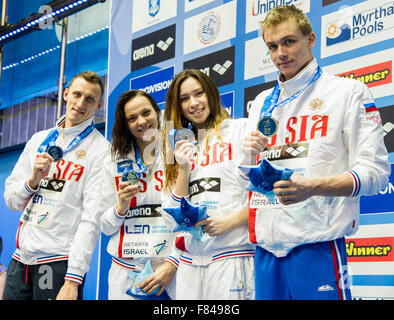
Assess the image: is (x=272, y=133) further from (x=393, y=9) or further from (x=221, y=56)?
(x=221, y=56)

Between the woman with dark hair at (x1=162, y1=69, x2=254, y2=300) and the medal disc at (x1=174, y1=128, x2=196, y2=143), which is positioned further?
the medal disc at (x1=174, y1=128, x2=196, y2=143)

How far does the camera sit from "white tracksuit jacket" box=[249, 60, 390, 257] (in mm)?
2062

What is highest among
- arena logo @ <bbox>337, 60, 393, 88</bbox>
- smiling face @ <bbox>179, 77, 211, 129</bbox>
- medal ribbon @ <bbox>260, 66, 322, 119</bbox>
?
arena logo @ <bbox>337, 60, 393, 88</bbox>

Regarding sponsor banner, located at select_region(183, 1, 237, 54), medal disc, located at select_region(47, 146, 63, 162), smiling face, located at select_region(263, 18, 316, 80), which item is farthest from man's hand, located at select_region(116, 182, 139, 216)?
sponsor banner, located at select_region(183, 1, 237, 54)

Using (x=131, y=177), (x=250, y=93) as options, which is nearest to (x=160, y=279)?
(x=131, y=177)

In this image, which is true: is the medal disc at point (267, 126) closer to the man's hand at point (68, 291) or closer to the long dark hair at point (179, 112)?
the long dark hair at point (179, 112)

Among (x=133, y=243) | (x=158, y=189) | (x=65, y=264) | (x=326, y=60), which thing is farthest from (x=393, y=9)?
(x=65, y=264)

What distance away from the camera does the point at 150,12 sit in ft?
16.0

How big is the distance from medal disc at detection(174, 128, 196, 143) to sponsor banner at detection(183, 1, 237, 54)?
1.63 metres

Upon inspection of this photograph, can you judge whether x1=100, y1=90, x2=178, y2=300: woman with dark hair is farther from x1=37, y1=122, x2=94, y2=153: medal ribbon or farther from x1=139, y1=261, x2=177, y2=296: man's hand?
x1=37, y1=122, x2=94, y2=153: medal ribbon

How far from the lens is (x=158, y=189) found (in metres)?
2.96

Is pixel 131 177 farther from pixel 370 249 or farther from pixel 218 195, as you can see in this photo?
pixel 370 249

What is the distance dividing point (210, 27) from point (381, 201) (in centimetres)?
207

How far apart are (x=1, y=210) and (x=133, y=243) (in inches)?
189
